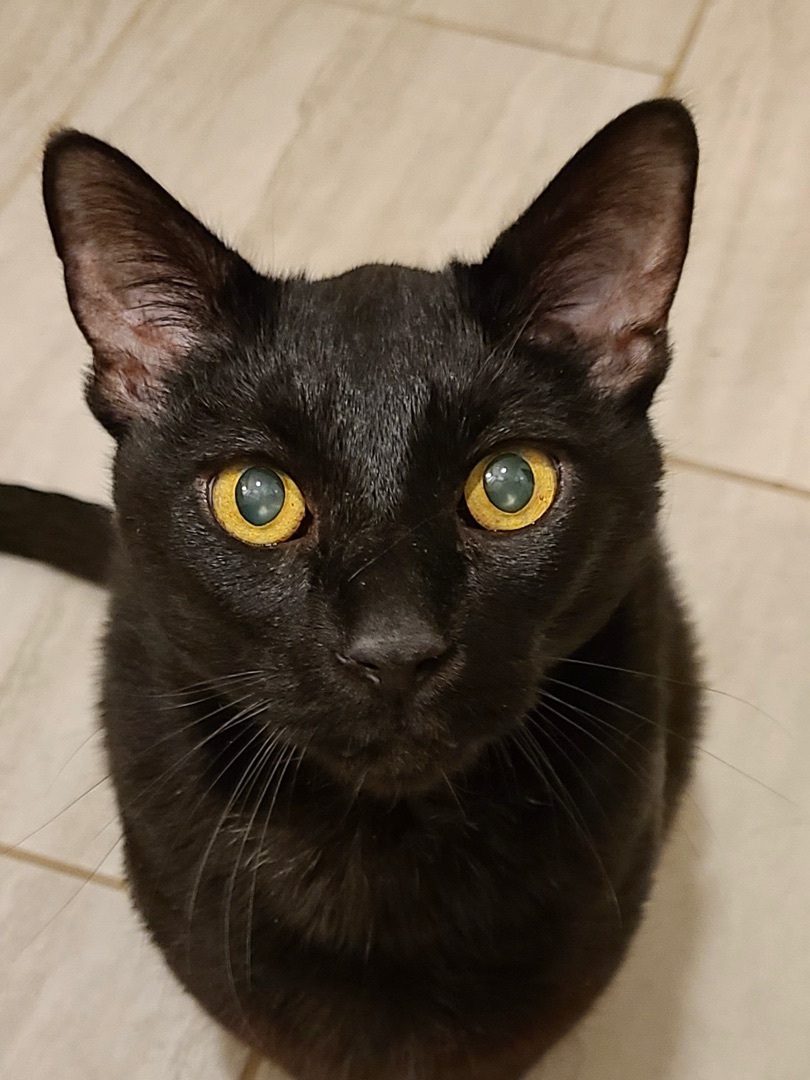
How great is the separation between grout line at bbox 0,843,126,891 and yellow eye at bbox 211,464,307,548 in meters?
0.59

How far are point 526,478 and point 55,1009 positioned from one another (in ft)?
2.37

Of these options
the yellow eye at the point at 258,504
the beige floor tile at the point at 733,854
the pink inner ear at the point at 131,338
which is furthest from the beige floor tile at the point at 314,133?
the yellow eye at the point at 258,504

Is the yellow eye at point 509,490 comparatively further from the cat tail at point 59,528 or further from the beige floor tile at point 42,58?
the beige floor tile at point 42,58

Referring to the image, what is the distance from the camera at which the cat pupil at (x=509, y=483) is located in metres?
0.69

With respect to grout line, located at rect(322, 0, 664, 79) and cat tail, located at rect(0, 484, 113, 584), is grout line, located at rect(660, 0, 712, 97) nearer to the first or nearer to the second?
grout line, located at rect(322, 0, 664, 79)

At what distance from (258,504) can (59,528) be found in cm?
59

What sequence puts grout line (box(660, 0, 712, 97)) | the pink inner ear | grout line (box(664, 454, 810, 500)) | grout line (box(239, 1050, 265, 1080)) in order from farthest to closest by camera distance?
grout line (box(660, 0, 712, 97))
grout line (box(664, 454, 810, 500))
grout line (box(239, 1050, 265, 1080))
the pink inner ear

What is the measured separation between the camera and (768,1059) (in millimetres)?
1079

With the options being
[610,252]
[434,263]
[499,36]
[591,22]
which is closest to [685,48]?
[591,22]

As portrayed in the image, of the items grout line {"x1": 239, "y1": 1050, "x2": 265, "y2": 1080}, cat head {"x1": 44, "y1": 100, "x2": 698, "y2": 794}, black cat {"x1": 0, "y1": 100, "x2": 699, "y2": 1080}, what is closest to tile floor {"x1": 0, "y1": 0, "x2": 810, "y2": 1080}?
grout line {"x1": 239, "y1": 1050, "x2": 265, "y2": 1080}

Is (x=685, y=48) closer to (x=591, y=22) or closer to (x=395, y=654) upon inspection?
(x=591, y=22)

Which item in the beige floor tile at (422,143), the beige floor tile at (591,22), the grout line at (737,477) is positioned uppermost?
the beige floor tile at (591,22)

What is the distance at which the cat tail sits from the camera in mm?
1192

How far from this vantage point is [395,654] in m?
0.61
